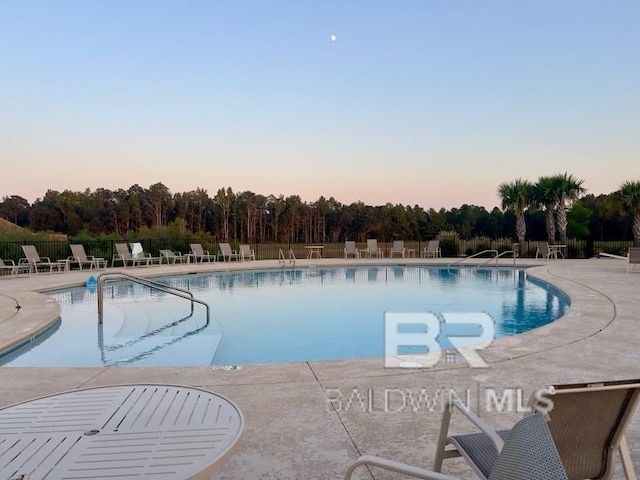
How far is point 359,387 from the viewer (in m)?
3.55

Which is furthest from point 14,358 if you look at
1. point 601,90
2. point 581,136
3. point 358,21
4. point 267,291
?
point 581,136

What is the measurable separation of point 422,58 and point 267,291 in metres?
9.77

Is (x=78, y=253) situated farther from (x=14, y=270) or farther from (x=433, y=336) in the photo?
(x=433, y=336)

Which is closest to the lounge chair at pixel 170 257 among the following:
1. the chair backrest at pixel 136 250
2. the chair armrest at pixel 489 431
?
the chair backrest at pixel 136 250

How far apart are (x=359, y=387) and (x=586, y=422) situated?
2.15 meters

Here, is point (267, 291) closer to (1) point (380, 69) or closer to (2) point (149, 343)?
(2) point (149, 343)

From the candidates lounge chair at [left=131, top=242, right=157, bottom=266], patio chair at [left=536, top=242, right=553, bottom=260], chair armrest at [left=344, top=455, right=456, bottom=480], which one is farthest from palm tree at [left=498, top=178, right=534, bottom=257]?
chair armrest at [left=344, top=455, right=456, bottom=480]

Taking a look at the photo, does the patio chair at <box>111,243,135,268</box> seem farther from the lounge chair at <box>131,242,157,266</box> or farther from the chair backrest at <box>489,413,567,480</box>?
the chair backrest at <box>489,413,567,480</box>

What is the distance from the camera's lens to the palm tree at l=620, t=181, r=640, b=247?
19.2m

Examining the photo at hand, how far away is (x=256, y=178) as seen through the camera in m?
27.0

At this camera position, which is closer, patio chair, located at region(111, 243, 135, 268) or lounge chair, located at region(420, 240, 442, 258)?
patio chair, located at region(111, 243, 135, 268)

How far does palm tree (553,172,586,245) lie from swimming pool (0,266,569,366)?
8.28m

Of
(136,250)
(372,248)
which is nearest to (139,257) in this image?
(136,250)

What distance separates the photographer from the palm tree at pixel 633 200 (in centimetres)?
1919
